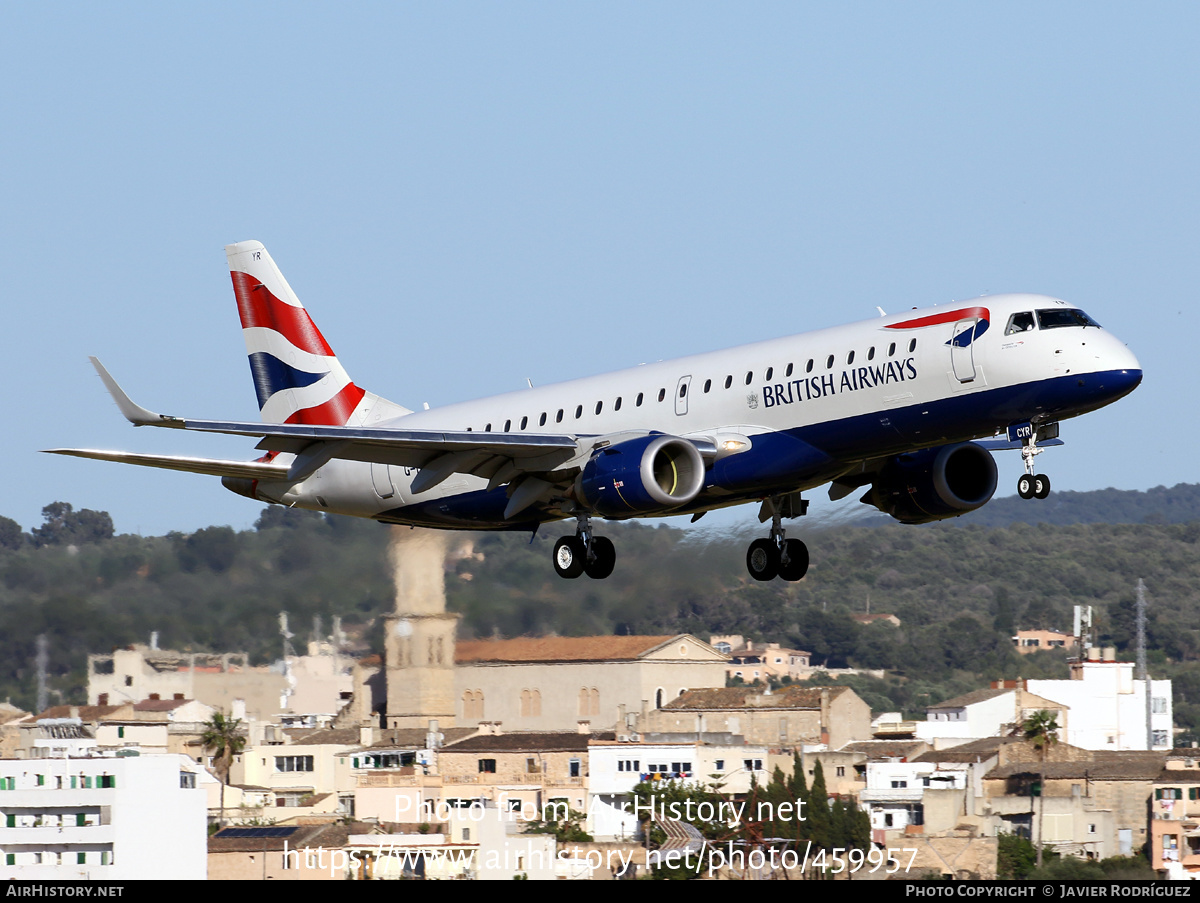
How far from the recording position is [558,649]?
234 ft

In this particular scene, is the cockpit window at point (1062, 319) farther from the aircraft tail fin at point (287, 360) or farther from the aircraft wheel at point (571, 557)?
the aircraft tail fin at point (287, 360)

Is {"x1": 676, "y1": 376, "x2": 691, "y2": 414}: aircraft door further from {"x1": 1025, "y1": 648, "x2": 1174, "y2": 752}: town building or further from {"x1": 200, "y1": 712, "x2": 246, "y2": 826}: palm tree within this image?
{"x1": 1025, "y1": 648, "x2": 1174, "y2": 752}: town building

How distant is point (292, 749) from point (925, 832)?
3565cm

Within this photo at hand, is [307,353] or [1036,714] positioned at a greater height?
[307,353]

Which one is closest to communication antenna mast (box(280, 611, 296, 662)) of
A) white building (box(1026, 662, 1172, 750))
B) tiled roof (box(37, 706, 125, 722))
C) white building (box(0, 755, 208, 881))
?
white building (box(0, 755, 208, 881))

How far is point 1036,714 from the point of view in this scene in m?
87.6

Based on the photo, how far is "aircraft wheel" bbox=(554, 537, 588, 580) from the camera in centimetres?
3422

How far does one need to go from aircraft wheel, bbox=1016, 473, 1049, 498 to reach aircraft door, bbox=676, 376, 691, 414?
6.34m

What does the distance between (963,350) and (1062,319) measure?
5.47ft

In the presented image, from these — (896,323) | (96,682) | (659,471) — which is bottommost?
(96,682)

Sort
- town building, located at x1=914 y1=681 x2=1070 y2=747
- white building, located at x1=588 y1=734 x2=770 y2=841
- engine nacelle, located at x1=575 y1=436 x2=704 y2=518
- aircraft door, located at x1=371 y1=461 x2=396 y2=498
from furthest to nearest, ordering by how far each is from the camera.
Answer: town building, located at x1=914 y1=681 x2=1070 y2=747, white building, located at x1=588 y1=734 x2=770 y2=841, aircraft door, located at x1=371 y1=461 x2=396 y2=498, engine nacelle, located at x1=575 y1=436 x2=704 y2=518

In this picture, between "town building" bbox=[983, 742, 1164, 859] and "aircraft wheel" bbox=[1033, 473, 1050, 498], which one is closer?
"aircraft wheel" bbox=[1033, 473, 1050, 498]
